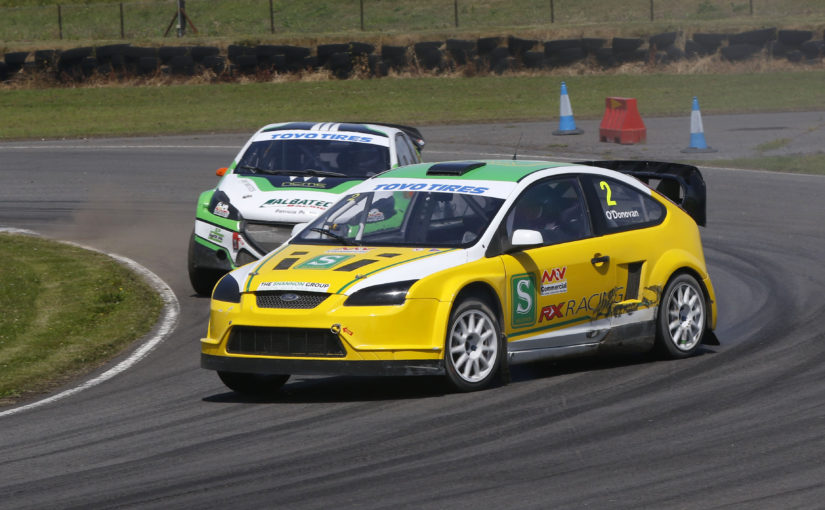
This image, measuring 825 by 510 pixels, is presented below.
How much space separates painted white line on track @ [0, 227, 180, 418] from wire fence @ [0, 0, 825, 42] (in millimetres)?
34794

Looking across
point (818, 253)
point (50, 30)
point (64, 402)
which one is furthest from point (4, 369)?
point (50, 30)

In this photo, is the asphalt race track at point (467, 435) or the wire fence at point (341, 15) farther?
the wire fence at point (341, 15)

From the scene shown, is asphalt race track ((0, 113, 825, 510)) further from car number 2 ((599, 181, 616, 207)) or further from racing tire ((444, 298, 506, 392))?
car number 2 ((599, 181, 616, 207))

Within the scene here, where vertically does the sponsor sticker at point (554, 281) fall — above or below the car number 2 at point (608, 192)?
below

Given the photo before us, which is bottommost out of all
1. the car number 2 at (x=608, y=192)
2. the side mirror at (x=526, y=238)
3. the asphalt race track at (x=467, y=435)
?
the asphalt race track at (x=467, y=435)

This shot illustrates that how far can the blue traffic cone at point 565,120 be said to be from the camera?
97.3 feet

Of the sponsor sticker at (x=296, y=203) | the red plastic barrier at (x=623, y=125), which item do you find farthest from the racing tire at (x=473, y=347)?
the red plastic barrier at (x=623, y=125)

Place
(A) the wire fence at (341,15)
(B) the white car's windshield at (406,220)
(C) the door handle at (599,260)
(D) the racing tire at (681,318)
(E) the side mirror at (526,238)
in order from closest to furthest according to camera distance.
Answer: (E) the side mirror at (526,238), (B) the white car's windshield at (406,220), (C) the door handle at (599,260), (D) the racing tire at (681,318), (A) the wire fence at (341,15)

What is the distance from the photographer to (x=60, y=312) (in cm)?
1345

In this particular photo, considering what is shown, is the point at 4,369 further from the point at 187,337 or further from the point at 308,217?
the point at 308,217

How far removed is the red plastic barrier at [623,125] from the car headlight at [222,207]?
14.9m

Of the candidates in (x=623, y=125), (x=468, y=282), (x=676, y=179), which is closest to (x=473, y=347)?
(x=468, y=282)

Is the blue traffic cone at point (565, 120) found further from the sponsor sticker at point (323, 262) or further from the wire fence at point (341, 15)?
the wire fence at point (341, 15)

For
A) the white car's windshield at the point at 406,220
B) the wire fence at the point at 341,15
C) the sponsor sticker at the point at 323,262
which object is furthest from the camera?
the wire fence at the point at 341,15
